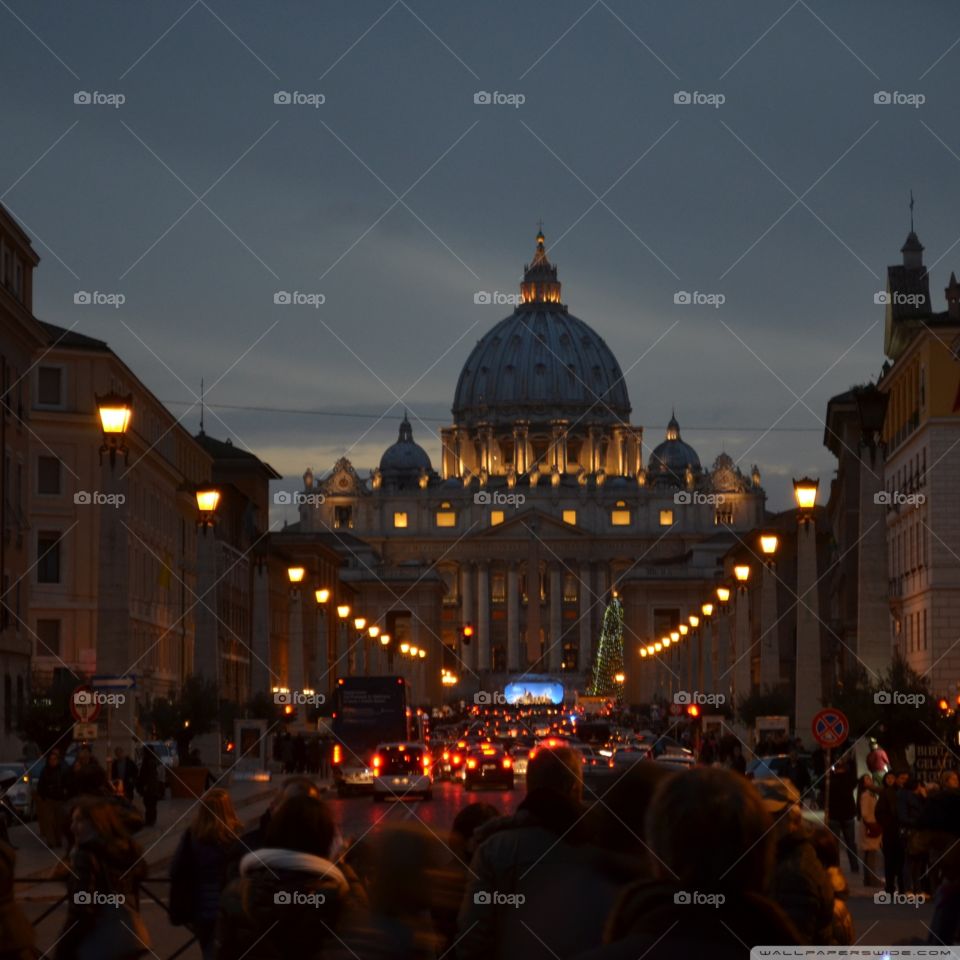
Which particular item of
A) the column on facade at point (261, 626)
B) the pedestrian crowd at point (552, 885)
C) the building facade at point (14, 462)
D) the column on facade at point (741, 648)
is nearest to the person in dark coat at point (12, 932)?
the pedestrian crowd at point (552, 885)

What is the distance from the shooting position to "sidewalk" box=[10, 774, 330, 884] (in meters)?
28.8

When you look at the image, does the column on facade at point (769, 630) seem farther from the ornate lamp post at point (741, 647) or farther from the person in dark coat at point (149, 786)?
the person in dark coat at point (149, 786)

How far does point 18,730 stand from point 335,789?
1673cm

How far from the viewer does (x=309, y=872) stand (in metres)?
8.55

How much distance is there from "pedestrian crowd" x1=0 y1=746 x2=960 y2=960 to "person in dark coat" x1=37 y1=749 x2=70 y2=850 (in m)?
21.0

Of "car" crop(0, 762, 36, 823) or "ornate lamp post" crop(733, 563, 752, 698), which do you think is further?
"ornate lamp post" crop(733, 563, 752, 698)

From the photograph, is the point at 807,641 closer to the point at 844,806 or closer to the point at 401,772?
the point at 844,806

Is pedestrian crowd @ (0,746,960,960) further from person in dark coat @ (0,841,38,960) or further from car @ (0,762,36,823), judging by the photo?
car @ (0,762,36,823)

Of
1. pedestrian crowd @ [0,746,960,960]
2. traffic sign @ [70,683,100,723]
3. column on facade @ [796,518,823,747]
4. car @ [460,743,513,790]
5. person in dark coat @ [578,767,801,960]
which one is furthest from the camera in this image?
car @ [460,743,513,790]

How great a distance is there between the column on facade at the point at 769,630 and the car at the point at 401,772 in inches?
340

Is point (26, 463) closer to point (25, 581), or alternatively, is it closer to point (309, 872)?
point (25, 581)

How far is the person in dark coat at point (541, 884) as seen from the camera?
28.0 ft

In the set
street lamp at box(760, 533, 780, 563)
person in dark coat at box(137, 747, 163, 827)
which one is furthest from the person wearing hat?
street lamp at box(760, 533, 780, 563)

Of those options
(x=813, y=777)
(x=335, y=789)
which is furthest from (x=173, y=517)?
(x=813, y=777)
